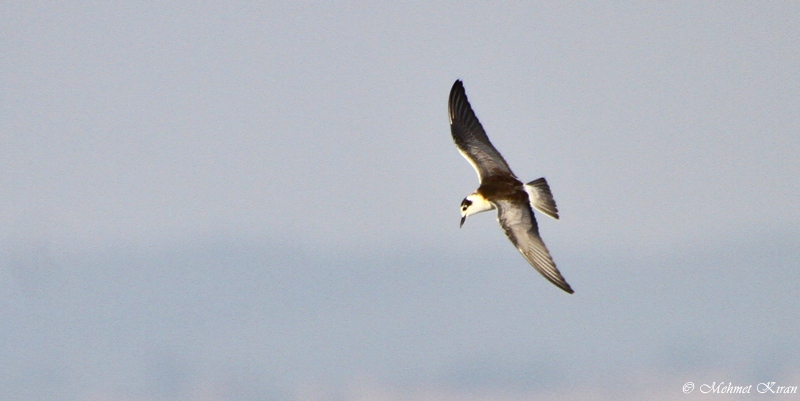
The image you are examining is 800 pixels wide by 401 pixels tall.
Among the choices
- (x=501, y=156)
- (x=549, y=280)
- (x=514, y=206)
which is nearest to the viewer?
(x=549, y=280)

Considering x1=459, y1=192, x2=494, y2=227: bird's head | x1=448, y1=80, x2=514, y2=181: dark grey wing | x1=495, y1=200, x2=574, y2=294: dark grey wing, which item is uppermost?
x1=448, y1=80, x2=514, y2=181: dark grey wing

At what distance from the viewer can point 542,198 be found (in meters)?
32.0

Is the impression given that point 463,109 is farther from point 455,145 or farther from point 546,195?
point 546,195

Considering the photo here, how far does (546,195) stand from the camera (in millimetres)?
31984

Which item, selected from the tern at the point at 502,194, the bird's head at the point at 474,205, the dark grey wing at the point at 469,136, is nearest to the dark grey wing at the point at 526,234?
the tern at the point at 502,194

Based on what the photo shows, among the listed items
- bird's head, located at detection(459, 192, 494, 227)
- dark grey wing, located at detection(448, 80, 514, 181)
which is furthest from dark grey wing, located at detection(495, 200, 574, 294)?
dark grey wing, located at detection(448, 80, 514, 181)

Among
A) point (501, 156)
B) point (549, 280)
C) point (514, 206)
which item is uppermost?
point (501, 156)

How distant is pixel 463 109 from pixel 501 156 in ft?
6.62

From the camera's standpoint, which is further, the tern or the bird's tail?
the bird's tail

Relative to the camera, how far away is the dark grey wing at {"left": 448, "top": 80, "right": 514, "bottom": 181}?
114 ft

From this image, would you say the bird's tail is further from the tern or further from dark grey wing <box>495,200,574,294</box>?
dark grey wing <box>495,200,574,294</box>

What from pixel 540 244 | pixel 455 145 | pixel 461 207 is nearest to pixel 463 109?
pixel 455 145

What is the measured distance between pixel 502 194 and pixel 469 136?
3.66 metres

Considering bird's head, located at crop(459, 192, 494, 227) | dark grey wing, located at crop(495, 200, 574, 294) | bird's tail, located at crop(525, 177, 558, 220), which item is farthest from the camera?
bird's head, located at crop(459, 192, 494, 227)
